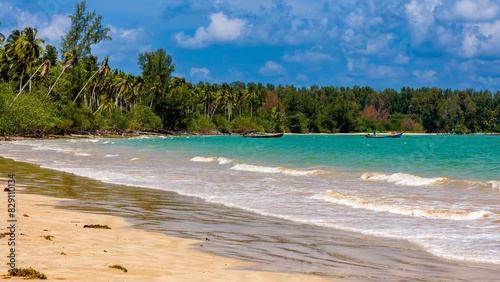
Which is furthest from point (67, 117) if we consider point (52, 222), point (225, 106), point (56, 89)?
point (52, 222)

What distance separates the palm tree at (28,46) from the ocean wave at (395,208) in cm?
7149

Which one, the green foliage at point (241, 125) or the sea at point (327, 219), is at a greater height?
the green foliage at point (241, 125)

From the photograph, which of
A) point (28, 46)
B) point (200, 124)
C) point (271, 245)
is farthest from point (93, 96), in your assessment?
point (271, 245)

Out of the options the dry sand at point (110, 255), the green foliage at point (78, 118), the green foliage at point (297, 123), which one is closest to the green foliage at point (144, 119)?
the green foliage at point (78, 118)

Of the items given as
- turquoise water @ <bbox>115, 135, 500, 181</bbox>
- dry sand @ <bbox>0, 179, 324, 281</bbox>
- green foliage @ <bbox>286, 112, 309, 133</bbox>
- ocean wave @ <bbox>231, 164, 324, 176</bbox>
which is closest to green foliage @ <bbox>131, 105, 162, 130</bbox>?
turquoise water @ <bbox>115, 135, 500, 181</bbox>

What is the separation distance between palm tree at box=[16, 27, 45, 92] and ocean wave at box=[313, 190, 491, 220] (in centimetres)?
7149

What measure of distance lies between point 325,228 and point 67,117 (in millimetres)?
91332

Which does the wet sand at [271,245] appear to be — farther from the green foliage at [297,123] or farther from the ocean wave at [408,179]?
the green foliage at [297,123]

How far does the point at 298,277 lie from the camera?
6.53m

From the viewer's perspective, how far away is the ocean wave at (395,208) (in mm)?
12796

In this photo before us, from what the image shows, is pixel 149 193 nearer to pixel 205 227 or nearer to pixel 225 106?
pixel 205 227

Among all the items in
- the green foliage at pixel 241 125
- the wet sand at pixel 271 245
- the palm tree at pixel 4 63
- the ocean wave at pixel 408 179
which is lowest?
the wet sand at pixel 271 245

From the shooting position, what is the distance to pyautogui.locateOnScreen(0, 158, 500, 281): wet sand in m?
7.05

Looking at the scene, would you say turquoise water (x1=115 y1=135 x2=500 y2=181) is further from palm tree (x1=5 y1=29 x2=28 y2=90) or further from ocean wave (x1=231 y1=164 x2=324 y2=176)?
palm tree (x1=5 y1=29 x2=28 y2=90)
